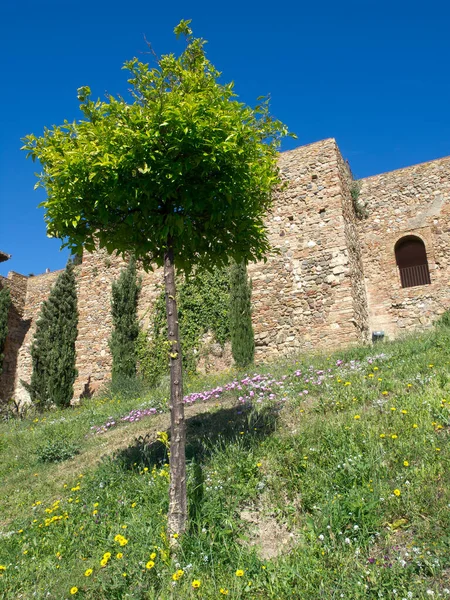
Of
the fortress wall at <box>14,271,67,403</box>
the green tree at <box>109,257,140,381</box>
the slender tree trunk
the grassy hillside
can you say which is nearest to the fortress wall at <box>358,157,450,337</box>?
the grassy hillside

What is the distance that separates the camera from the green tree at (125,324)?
14.4 meters

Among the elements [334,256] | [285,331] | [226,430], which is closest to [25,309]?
[285,331]

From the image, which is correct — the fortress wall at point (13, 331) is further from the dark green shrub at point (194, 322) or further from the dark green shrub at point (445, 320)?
the dark green shrub at point (445, 320)

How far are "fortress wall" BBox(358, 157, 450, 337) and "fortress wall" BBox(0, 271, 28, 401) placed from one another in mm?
13677

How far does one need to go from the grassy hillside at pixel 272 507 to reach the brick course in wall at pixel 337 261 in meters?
4.99

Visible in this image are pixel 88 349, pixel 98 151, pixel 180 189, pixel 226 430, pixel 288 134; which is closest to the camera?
pixel 98 151

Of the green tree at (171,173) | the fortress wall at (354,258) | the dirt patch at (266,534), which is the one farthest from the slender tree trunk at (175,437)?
the fortress wall at (354,258)

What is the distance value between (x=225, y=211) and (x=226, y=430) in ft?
9.92

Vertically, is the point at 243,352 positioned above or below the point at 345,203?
below

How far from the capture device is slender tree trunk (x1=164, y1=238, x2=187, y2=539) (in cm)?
393

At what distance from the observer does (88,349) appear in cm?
1622

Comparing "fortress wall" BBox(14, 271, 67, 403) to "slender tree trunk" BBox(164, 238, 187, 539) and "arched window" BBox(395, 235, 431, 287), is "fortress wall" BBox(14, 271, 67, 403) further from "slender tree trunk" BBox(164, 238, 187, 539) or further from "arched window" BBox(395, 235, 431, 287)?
"slender tree trunk" BBox(164, 238, 187, 539)

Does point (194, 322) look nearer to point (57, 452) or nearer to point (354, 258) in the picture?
point (354, 258)

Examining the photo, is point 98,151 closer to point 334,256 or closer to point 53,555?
point 53,555
